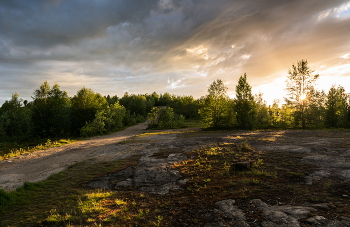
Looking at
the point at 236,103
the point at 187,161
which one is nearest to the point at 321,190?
the point at 187,161

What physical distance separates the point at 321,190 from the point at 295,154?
624 centimetres

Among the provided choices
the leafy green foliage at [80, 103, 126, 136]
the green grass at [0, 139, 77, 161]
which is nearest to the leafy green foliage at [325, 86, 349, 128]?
the leafy green foliage at [80, 103, 126, 136]

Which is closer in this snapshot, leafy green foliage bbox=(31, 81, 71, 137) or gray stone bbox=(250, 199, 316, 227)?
gray stone bbox=(250, 199, 316, 227)

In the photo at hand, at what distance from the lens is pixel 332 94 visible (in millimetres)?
33656

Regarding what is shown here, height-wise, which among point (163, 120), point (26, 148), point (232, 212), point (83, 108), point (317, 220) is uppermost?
point (83, 108)

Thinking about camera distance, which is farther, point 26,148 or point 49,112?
point 49,112

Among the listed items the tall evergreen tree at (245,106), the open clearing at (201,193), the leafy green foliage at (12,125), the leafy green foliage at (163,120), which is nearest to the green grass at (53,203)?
the open clearing at (201,193)

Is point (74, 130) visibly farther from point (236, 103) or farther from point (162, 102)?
point (162, 102)

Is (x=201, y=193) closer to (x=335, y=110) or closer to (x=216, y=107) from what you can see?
(x=216, y=107)

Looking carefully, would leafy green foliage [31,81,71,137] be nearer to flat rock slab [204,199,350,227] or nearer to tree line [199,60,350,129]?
tree line [199,60,350,129]

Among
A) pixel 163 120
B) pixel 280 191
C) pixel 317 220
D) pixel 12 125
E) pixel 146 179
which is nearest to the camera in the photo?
pixel 317 220

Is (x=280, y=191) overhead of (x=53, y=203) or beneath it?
overhead

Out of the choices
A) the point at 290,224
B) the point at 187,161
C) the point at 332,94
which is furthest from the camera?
the point at 332,94

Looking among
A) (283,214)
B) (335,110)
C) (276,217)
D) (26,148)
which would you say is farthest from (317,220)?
(335,110)
